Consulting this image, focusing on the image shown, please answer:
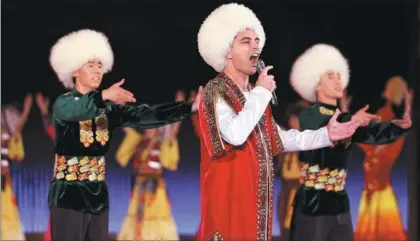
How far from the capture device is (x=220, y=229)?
253 cm

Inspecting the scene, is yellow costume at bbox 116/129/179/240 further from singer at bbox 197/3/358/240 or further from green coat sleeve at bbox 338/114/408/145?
singer at bbox 197/3/358/240

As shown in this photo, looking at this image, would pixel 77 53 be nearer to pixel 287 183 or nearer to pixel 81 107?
pixel 81 107

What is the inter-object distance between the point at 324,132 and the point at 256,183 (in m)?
0.48

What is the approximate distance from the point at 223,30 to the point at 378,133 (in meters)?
1.47

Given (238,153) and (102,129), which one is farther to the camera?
(102,129)

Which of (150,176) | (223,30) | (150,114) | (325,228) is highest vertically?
(223,30)

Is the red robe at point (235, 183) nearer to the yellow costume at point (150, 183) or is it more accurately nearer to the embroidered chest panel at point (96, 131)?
the embroidered chest panel at point (96, 131)

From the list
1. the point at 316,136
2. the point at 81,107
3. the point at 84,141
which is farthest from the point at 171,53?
the point at 316,136

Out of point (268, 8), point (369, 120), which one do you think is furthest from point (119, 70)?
point (369, 120)

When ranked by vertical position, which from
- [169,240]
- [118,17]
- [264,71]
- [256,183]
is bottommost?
[169,240]

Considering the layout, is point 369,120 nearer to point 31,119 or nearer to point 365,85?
point 365,85

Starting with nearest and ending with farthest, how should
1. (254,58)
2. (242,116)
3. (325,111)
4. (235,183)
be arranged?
(242,116)
(235,183)
(254,58)
(325,111)

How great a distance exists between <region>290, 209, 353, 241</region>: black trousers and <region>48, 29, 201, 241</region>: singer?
38.4 inches

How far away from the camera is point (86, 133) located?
134 inches
